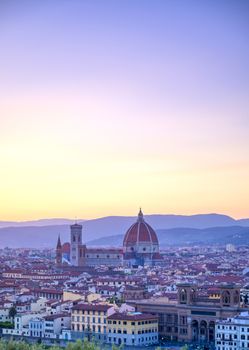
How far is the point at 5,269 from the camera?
79.6 meters

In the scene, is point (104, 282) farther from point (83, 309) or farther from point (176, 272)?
point (83, 309)

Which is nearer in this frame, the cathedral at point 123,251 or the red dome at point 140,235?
the cathedral at point 123,251

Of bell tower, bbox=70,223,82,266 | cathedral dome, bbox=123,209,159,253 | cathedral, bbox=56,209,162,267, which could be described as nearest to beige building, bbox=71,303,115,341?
bell tower, bbox=70,223,82,266

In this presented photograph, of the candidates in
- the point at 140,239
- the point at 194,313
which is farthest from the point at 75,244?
the point at 194,313

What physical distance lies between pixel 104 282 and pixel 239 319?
2698 centimetres

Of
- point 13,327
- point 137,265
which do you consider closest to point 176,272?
point 137,265

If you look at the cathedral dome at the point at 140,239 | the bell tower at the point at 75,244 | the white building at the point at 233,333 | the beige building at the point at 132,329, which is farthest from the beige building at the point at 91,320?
the cathedral dome at the point at 140,239

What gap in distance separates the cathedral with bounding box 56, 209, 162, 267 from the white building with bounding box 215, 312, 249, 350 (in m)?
52.9

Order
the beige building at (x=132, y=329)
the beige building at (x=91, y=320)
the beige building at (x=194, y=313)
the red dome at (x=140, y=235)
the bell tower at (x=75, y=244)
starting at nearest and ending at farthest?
the beige building at (x=132, y=329) → the beige building at (x=194, y=313) → the beige building at (x=91, y=320) → the bell tower at (x=75, y=244) → the red dome at (x=140, y=235)

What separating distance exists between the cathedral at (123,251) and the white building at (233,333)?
5285cm

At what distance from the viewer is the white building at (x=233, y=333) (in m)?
34.4

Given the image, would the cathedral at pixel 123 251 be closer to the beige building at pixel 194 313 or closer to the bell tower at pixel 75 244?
the bell tower at pixel 75 244

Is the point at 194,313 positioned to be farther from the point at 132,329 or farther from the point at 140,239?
the point at 140,239

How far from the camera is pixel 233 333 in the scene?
34.7 meters
